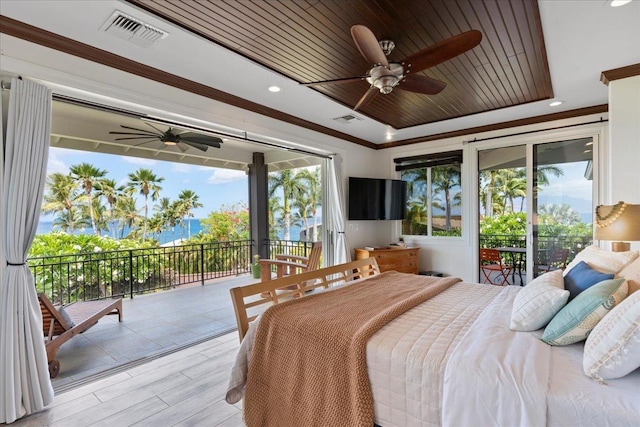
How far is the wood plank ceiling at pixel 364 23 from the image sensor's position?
6.44 feet

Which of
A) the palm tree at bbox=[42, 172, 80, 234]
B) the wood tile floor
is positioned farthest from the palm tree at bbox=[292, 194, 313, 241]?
the wood tile floor

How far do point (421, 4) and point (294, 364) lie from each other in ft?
7.47

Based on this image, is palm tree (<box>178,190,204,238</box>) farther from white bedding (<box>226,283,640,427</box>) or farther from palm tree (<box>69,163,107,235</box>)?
→ white bedding (<box>226,283,640,427</box>)

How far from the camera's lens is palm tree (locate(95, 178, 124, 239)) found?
8336mm

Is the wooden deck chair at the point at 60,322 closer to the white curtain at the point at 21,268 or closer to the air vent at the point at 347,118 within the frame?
the white curtain at the point at 21,268

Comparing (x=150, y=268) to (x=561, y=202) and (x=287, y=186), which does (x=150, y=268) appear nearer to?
(x=287, y=186)

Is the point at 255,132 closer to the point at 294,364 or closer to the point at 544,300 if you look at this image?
the point at 294,364

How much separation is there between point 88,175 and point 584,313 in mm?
9670

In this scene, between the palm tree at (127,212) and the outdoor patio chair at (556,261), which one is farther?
the palm tree at (127,212)

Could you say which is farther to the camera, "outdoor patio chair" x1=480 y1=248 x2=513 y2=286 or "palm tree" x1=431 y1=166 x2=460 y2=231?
"palm tree" x1=431 y1=166 x2=460 y2=231

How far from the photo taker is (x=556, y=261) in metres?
4.22

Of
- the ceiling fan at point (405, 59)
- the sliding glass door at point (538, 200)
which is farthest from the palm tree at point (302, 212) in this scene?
the ceiling fan at point (405, 59)

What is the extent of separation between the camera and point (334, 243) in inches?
198

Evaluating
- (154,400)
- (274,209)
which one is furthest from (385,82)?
(274,209)
